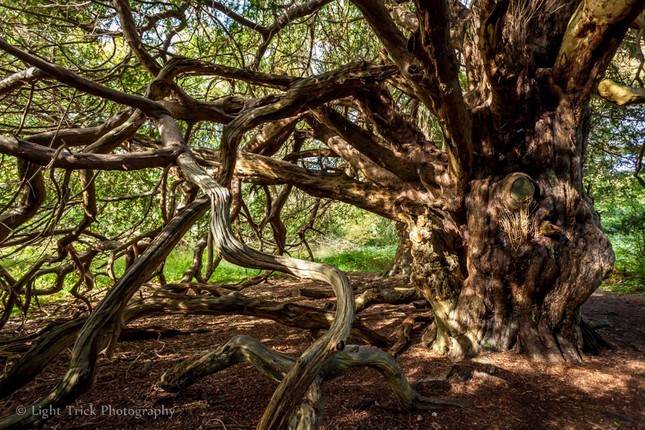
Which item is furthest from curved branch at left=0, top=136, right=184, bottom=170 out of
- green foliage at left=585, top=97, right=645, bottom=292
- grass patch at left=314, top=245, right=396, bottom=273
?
grass patch at left=314, top=245, right=396, bottom=273

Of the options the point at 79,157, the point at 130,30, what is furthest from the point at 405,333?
the point at 130,30

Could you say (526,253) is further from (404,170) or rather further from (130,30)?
(130,30)

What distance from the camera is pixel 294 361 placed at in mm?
2061

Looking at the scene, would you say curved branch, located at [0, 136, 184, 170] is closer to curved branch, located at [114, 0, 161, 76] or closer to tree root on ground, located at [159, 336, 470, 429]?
tree root on ground, located at [159, 336, 470, 429]

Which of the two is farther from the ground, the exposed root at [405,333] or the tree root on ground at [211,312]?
the tree root on ground at [211,312]

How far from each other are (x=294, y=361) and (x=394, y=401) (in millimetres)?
789

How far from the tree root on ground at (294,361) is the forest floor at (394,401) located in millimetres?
76

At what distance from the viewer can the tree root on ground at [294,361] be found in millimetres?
1992

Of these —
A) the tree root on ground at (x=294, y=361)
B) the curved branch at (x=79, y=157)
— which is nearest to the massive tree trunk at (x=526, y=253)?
the tree root on ground at (x=294, y=361)

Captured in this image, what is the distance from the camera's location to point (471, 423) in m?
2.10

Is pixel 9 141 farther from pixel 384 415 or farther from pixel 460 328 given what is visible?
pixel 460 328

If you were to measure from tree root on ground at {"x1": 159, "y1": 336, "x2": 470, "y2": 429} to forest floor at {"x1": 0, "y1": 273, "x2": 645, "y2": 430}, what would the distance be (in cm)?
8

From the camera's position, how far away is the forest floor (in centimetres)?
212

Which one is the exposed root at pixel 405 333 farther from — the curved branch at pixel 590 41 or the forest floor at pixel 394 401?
the curved branch at pixel 590 41
